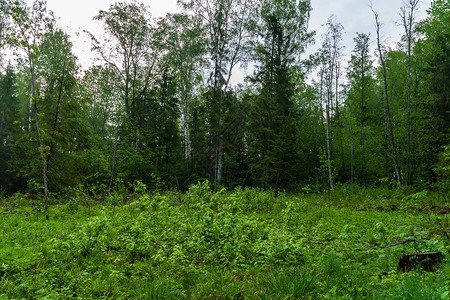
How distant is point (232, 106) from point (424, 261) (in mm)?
16782

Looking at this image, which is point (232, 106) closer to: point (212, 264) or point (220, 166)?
point (220, 166)

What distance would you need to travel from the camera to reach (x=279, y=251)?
405 centimetres

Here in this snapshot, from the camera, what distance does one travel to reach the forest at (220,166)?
11.6 feet

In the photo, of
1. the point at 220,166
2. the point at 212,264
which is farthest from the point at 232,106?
the point at 212,264

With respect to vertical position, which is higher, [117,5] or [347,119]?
[117,5]

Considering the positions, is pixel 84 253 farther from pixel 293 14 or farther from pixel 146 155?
pixel 293 14

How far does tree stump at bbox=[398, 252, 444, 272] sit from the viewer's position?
3.14 m

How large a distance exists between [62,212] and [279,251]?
8.97 m

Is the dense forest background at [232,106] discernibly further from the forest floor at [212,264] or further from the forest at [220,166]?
the forest floor at [212,264]

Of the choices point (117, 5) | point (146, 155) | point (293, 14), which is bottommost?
point (146, 155)

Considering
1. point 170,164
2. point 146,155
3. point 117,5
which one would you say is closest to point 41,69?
point 117,5

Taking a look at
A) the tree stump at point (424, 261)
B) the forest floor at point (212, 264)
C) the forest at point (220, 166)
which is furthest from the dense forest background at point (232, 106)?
the tree stump at point (424, 261)

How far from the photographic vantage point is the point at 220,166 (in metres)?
17.4

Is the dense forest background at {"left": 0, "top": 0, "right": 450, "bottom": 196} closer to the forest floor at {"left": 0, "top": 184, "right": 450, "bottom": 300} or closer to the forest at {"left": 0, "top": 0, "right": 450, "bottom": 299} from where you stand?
the forest at {"left": 0, "top": 0, "right": 450, "bottom": 299}
